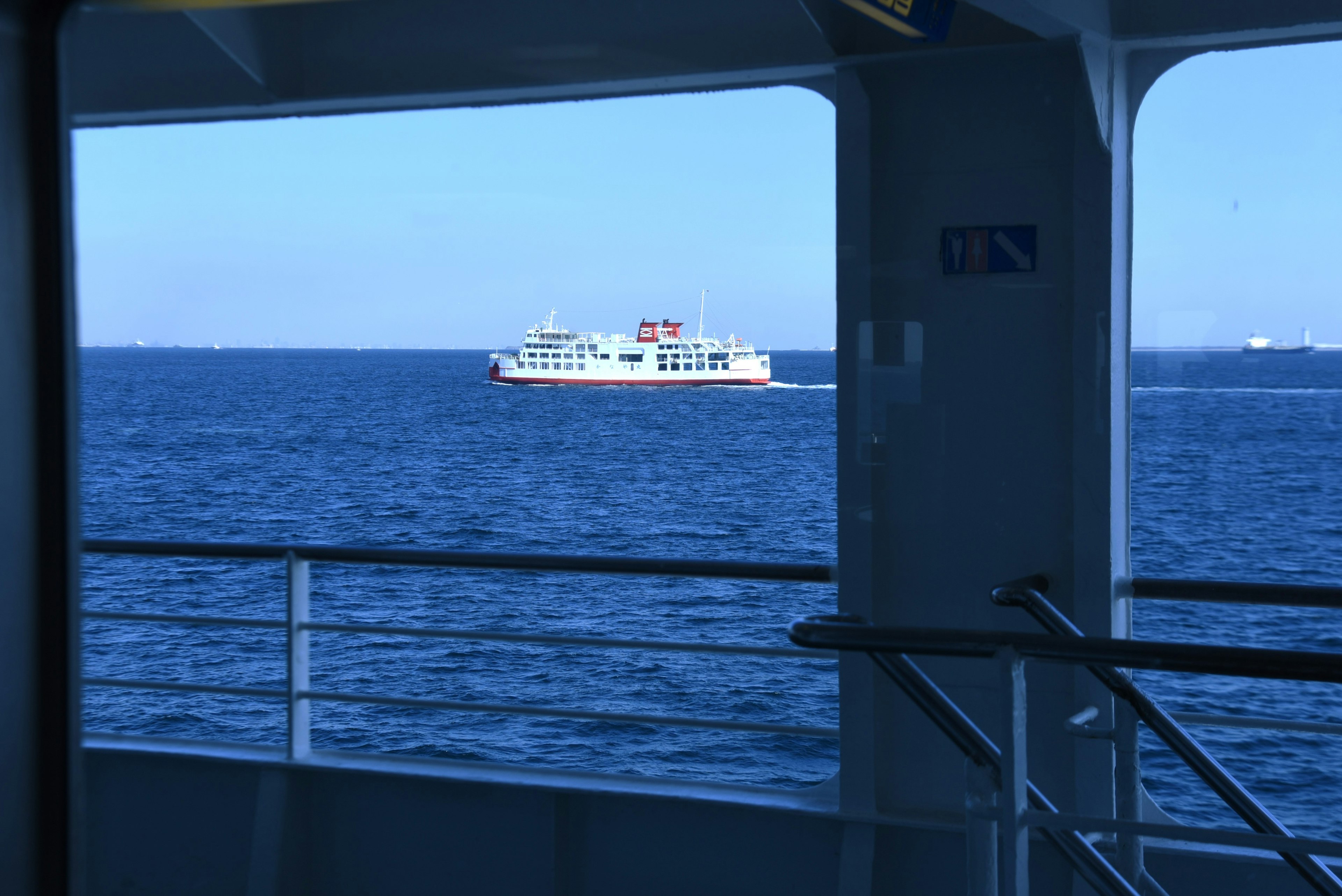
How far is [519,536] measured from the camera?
33.7 metres

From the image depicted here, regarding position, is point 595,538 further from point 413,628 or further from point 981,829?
point 981,829

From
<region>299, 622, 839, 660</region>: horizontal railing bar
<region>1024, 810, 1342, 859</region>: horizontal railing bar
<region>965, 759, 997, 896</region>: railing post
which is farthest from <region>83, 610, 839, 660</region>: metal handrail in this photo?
<region>1024, 810, 1342, 859</region>: horizontal railing bar

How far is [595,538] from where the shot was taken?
3167 centimetres

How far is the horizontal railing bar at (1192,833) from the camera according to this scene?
1.22 meters

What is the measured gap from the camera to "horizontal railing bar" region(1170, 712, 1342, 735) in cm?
183

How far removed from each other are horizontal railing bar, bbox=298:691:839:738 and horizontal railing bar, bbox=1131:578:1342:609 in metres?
0.63

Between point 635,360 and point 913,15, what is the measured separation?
32951 millimetres

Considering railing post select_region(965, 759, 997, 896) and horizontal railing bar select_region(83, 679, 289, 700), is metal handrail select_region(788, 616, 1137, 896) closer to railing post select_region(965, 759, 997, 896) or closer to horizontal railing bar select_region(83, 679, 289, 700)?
railing post select_region(965, 759, 997, 896)

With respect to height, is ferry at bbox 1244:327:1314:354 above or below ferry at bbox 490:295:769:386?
below

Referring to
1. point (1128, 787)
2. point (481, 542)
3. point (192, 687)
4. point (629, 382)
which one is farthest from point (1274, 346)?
point (629, 382)

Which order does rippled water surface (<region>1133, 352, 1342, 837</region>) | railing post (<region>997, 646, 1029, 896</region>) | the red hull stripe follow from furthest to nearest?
the red hull stripe, rippled water surface (<region>1133, 352, 1342, 837</region>), railing post (<region>997, 646, 1029, 896</region>)

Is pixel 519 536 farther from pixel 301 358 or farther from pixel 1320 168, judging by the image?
pixel 301 358

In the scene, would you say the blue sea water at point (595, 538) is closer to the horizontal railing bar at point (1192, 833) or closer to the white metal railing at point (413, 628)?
the white metal railing at point (413, 628)

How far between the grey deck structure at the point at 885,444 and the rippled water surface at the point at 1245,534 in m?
0.30
